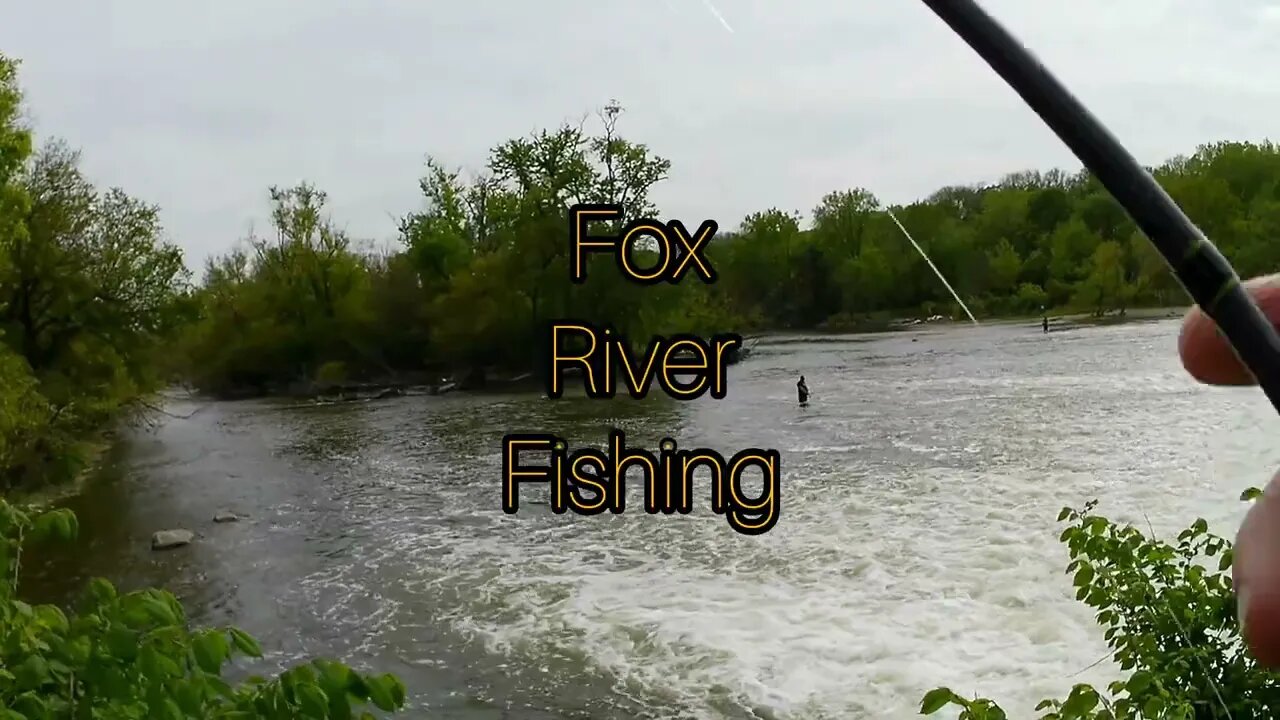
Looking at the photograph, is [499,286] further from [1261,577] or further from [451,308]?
[1261,577]

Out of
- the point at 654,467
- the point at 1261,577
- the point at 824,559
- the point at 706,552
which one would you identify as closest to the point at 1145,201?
the point at 1261,577

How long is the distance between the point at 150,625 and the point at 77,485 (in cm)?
1986

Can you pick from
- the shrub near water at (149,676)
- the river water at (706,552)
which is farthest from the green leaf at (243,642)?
the river water at (706,552)

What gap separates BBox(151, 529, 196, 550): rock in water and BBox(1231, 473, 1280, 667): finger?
1554cm

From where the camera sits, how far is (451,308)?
36938 millimetres

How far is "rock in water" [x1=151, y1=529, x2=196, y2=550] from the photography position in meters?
14.2

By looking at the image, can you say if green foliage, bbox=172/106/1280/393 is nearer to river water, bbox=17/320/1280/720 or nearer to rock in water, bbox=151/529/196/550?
river water, bbox=17/320/1280/720

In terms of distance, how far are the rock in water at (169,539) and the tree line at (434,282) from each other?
3949 mm

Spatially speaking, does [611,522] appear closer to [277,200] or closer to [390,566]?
[390,566]

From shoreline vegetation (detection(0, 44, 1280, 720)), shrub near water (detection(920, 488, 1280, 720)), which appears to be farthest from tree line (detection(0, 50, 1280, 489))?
shrub near water (detection(920, 488, 1280, 720))

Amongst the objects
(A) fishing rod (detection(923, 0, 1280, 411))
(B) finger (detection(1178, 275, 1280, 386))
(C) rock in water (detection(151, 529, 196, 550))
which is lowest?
(C) rock in water (detection(151, 529, 196, 550))

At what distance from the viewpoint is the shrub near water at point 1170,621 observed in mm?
3105

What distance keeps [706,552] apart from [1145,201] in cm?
1278

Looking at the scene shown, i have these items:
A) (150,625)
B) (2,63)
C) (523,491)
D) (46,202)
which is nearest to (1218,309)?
(150,625)
